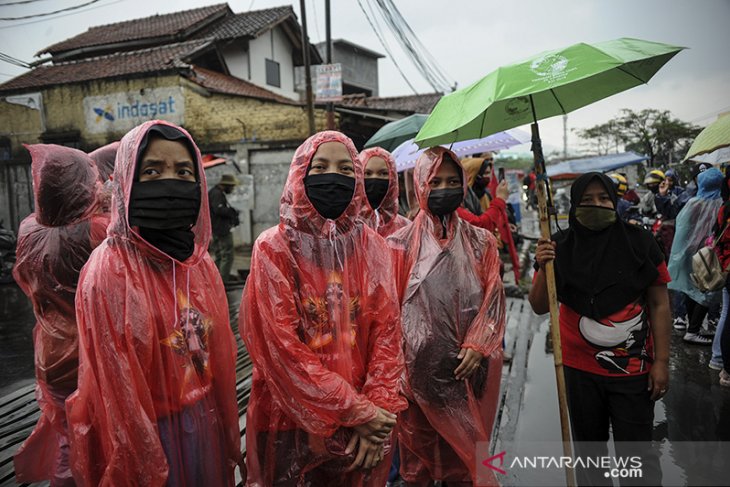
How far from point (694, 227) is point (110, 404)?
6.04m

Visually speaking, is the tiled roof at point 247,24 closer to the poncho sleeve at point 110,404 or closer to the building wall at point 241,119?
the building wall at point 241,119

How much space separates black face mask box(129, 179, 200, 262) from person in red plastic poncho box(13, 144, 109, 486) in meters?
1.19

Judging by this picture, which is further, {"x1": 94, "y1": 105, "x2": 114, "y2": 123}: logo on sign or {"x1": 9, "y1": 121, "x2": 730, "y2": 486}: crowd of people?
{"x1": 94, "y1": 105, "x2": 114, "y2": 123}: logo on sign

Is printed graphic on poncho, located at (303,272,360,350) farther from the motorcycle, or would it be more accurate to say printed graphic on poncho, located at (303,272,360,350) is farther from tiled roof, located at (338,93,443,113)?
tiled roof, located at (338,93,443,113)

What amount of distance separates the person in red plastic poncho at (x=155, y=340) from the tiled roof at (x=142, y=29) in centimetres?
1723

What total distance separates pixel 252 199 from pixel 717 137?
36.0 feet

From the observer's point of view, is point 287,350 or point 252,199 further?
point 252,199

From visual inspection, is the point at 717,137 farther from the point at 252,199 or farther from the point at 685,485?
the point at 252,199

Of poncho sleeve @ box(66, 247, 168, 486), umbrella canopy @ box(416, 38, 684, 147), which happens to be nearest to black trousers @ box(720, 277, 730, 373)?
umbrella canopy @ box(416, 38, 684, 147)

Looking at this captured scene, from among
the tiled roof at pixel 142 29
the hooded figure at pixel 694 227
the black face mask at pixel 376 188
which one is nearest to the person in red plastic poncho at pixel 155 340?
the black face mask at pixel 376 188

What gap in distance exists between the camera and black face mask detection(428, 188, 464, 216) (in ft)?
9.00

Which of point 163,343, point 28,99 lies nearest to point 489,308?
point 163,343

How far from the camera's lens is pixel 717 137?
3977 millimetres

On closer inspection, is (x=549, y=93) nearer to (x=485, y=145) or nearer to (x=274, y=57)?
(x=485, y=145)
